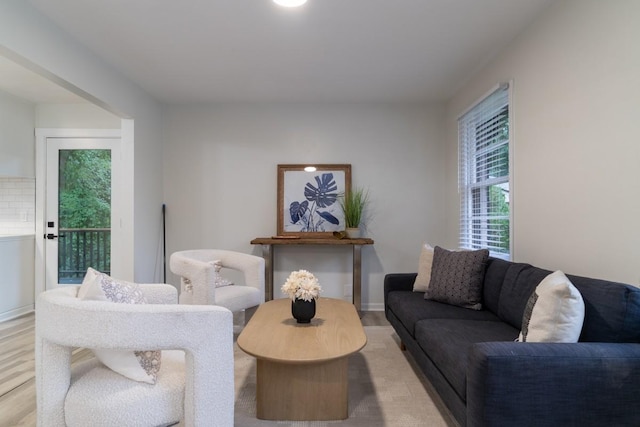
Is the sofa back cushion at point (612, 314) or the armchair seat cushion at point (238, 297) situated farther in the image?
the armchair seat cushion at point (238, 297)

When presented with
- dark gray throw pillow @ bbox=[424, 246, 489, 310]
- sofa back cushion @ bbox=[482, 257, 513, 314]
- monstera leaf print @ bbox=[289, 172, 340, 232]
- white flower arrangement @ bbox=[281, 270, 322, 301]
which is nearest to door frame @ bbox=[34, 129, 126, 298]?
monstera leaf print @ bbox=[289, 172, 340, 232]

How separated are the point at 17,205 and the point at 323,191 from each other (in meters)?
3.47

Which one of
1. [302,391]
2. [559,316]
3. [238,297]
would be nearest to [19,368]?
[238,297]

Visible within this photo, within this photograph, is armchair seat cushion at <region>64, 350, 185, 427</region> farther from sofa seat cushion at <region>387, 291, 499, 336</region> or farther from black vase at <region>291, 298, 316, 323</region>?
sofa seat cushion at <region>387, 291, 499, 336</region>

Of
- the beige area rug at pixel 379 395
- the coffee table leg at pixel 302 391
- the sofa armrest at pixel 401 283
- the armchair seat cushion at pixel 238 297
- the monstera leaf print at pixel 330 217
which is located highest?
the monstera leaf print at pixel 330 217

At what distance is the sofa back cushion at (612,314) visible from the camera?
4.68ft

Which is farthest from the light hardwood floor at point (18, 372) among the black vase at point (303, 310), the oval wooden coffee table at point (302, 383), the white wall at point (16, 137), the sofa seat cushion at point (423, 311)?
the sofa seat cushion at point (423, 311)

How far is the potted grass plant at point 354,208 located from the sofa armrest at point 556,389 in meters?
2.71

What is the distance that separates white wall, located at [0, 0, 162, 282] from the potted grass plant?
2144 mm

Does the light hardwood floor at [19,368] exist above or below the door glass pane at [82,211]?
below

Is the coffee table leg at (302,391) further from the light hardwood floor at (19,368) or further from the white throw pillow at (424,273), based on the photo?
the white throw pillow at (424,273)

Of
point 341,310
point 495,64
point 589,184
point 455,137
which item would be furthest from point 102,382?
point 455,137

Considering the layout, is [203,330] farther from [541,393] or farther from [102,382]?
[541,393]

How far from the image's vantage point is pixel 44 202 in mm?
4082
